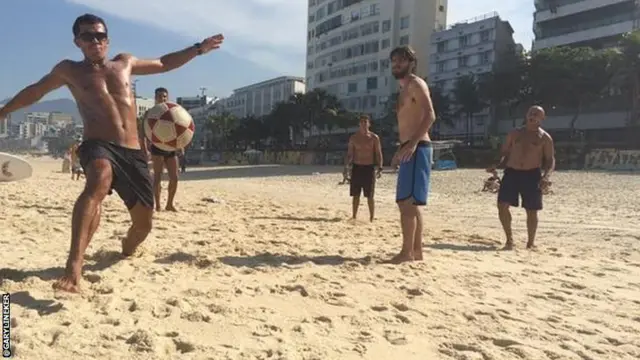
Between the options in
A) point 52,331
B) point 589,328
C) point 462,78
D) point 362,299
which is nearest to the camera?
point 52,331

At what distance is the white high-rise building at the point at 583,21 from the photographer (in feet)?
180

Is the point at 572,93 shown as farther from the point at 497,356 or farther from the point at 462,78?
the point at 497,356

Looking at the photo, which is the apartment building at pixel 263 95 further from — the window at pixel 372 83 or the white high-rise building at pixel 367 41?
the window at pixel 372 83

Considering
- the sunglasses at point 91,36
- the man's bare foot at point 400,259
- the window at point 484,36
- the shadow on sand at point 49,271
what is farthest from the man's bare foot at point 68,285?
the window at point 484,36

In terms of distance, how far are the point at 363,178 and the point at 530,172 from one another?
272 centimetres

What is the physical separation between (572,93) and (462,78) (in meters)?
15.4

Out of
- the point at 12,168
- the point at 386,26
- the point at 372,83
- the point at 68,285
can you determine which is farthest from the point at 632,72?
the point at 68,285

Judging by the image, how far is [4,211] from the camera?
732cm

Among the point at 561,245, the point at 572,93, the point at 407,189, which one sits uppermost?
the point at 572,93

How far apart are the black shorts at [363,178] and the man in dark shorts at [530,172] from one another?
234 centimetres

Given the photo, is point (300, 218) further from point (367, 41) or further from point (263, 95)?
point (263, 95)

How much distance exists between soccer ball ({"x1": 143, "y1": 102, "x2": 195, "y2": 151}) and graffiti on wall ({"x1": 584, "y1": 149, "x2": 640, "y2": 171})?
34.2 meters

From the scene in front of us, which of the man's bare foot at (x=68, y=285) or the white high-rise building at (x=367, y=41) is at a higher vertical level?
the white high-rise building at (x=367, y=41)

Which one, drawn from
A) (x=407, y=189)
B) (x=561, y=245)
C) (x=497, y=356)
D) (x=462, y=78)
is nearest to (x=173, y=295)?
(x=497, y=356)
